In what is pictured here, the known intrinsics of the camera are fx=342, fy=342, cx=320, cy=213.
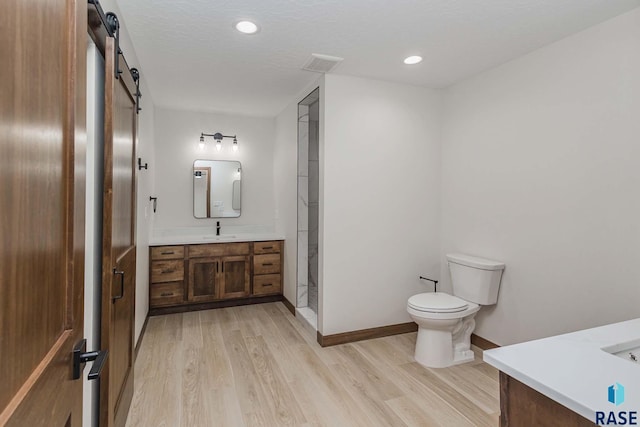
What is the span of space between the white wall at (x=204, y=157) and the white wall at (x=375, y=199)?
6.22 feet

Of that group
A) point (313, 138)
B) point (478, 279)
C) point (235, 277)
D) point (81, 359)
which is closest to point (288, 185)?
point (313, 138)

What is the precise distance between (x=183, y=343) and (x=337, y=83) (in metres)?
2.70

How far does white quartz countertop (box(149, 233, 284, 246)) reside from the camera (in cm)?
386

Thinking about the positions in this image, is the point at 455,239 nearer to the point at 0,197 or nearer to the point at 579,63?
the point at 579,63

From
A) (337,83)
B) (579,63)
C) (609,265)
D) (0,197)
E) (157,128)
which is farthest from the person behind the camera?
(157,128)

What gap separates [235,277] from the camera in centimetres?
413

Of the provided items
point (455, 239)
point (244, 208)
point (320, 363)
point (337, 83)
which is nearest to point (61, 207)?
point (320, 363)

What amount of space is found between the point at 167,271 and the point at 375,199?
2440mm

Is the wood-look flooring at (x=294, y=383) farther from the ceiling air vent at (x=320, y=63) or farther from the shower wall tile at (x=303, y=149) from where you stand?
the ceiling air vent at (x=320, y=63)

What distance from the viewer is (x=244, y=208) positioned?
184 inches

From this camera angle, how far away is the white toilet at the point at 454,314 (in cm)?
263

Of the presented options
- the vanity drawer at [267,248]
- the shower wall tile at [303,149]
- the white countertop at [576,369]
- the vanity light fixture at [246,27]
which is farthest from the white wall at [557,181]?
the vanity drawer at [267,248]

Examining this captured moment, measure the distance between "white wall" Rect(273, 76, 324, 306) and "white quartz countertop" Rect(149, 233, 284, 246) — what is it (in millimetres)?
238

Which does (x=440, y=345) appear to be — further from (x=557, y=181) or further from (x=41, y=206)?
(x=41, y=206)
